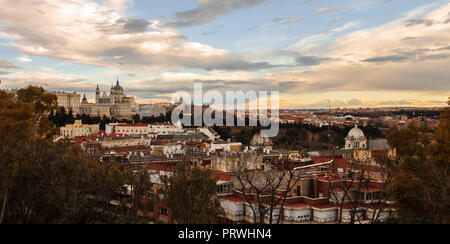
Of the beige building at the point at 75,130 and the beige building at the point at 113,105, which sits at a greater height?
the beige building at the point at 113,105

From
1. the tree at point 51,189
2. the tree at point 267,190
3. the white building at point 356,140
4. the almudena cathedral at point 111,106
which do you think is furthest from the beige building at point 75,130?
the tree at point 51,189

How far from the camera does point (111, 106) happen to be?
142125 millimetres

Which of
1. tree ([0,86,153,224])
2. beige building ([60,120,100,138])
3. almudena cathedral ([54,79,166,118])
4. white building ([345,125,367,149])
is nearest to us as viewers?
tree ([0,86,153,224])

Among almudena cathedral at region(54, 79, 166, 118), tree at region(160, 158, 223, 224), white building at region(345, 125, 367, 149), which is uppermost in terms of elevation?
almudena cathedral at region(54, 79, 166, 118)

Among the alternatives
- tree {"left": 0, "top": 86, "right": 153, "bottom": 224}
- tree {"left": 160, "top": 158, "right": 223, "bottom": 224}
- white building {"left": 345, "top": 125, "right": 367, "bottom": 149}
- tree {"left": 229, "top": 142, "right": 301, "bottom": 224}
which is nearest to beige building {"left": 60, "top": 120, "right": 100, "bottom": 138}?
white building {"left": 345, "top": 125, "right": 367, "bottom": 149}

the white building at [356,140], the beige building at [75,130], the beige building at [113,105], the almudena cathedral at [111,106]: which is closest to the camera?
the white building at [356,140]

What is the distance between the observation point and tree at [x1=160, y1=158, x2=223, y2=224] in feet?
34.0

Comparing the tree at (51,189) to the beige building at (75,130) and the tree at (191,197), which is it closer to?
the tree at (191,197)

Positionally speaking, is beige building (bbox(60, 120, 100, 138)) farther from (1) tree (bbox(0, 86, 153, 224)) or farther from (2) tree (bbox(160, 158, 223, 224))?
(2) tree (bbox(160, 158, 223, 224))

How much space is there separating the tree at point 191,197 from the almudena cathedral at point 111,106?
117474 mm

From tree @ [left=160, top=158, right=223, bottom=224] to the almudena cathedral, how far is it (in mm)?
117474

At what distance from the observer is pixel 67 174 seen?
12078mm

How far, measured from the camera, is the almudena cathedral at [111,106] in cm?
13388
